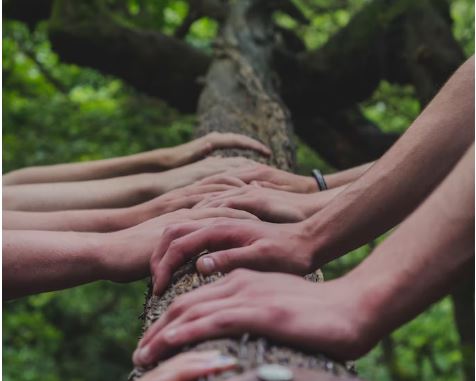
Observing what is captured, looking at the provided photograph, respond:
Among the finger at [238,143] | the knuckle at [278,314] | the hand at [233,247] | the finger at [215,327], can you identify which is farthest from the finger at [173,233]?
the finger at [238,143]

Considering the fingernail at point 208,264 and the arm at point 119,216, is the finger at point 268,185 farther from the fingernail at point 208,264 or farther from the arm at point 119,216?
the fingernail at point 208,264

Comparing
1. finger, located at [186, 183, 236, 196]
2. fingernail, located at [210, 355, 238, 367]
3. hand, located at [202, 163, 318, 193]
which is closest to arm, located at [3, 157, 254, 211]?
hand, located at [202, 163, 318, 193]

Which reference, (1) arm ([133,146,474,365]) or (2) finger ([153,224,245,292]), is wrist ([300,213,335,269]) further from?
(1) arm ([133,146,474,365])

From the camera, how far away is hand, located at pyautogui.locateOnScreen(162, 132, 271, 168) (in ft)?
12.5

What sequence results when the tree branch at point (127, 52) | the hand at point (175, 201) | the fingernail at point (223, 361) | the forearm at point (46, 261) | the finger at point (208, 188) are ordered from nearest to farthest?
the fingernail at point (223, 361) → the forearm at point (46, 261) → the hand at point (175, 201) → the finger at point (208, 188) → the tree branch at point (127, 52)

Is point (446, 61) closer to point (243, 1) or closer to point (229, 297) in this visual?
point (243, 1)

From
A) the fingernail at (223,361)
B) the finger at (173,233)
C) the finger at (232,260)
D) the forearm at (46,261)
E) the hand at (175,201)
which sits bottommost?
the fingernail at (223,361)

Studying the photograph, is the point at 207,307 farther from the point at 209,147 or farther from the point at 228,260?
the point at 209,147

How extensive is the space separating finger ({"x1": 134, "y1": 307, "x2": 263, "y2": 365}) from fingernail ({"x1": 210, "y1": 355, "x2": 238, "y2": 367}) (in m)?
0.09

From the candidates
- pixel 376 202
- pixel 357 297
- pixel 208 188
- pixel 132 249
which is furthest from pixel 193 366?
pixel 208 188

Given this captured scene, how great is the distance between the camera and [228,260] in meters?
1.86

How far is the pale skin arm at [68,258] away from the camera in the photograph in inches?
87.4

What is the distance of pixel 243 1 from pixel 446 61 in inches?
62.6

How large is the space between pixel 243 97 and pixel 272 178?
61.8 inches
